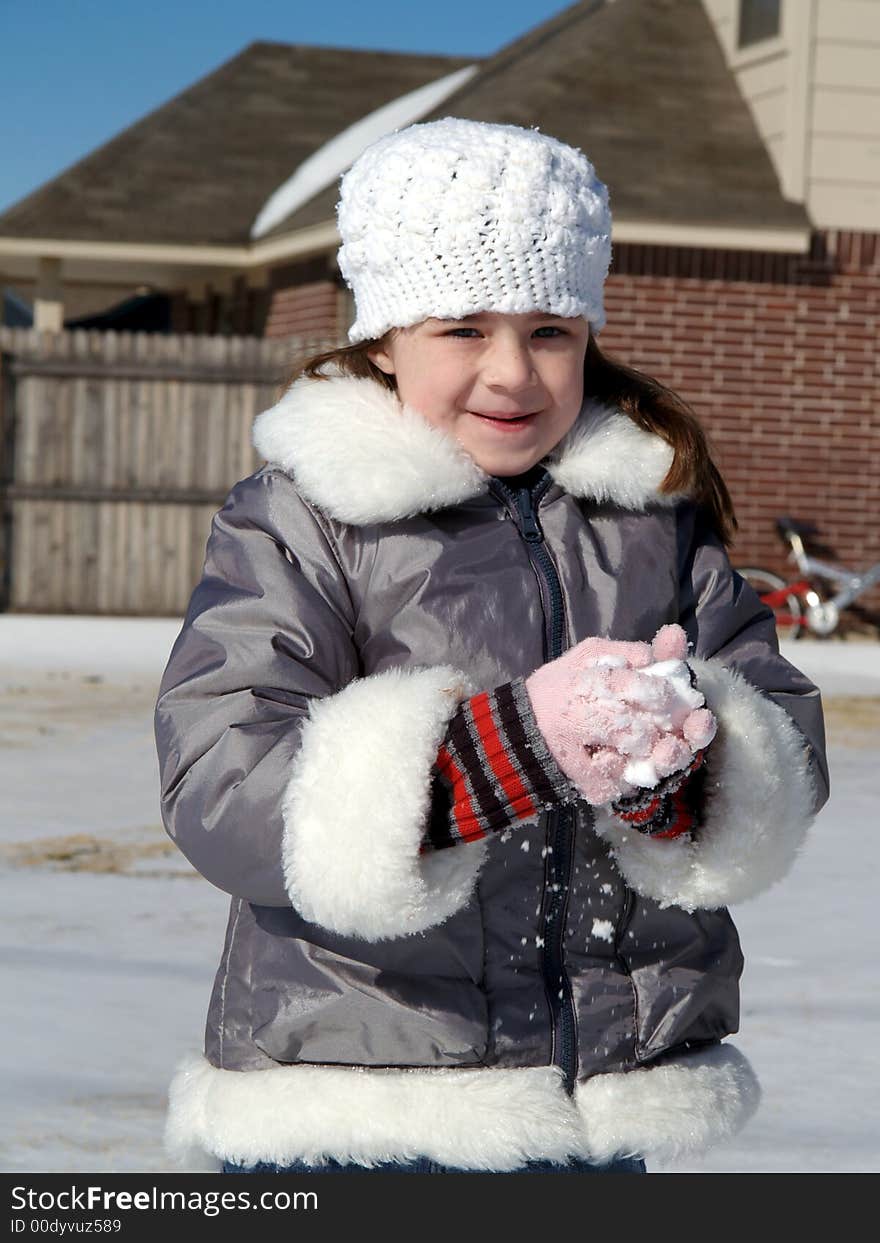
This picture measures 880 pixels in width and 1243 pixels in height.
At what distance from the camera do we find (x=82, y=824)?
6.62 meters

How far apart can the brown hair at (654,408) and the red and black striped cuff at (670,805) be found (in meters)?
0.38

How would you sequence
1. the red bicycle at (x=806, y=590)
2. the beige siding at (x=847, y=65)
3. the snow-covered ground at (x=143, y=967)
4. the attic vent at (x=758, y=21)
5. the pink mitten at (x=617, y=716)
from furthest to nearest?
1. the attic vent at (x=758, y=21)
2. the beige siding at (x=847, y=65)
3. the red bicycle at (x=806, y=590)
4. the snow-covered ground at (x=143, y=967)
5. the pink mitten at (x=617, y=716)

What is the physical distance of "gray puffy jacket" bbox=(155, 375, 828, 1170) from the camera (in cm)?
194

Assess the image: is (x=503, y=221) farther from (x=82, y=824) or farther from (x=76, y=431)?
(x=76, y=431)

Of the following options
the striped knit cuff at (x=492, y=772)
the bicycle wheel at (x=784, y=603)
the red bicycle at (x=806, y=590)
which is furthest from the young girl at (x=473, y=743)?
the bicycle wheel at (x=784, y=603)

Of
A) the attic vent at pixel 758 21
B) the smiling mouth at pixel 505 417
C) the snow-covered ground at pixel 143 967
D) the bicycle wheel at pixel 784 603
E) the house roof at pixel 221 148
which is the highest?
the attic vent at pixel 758 21

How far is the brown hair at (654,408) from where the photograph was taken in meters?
Result: 2.29

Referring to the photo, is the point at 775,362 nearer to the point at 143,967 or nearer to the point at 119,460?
the point at 119,460

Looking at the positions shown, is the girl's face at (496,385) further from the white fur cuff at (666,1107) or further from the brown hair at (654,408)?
the white fur cuff at (666,1107)

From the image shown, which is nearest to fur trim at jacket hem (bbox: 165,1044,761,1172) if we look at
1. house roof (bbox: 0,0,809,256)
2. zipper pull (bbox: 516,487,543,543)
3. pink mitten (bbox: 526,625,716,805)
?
pink mitten (bbox: 526,625,716,805)

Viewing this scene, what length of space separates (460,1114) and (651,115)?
1323 cm

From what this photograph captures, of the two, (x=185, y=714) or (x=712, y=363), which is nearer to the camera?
(x=185, y=714)

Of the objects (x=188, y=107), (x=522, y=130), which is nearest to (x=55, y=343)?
(x=188, y=107)

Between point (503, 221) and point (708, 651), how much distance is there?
1.85 ft
